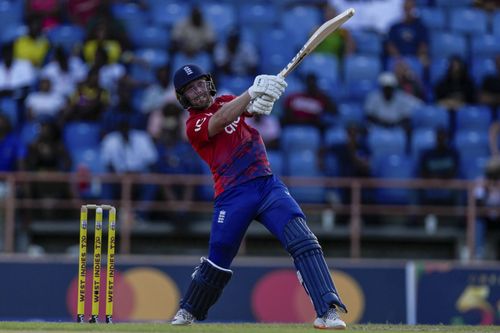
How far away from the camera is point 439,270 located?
50.1 feet

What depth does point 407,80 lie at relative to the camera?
58.5 feet

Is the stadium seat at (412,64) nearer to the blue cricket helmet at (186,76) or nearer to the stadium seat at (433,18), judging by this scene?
the stadium seat at (433,18)

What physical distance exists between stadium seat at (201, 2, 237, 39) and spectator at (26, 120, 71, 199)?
3.61 meters

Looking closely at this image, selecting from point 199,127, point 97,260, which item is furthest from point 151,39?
point 199,127

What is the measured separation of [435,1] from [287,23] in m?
2.65

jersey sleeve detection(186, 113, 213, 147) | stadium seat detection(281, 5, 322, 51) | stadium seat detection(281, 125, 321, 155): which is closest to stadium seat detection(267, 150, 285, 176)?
stadium seat detection(281, 125, 321, 155)

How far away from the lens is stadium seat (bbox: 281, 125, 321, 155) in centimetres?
1673

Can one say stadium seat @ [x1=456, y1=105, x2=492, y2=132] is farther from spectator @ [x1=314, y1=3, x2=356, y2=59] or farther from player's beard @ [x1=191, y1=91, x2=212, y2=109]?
player's beard @ [x1=191, y1=91, x2=212, y2=109]

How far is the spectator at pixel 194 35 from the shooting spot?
18.2 meters

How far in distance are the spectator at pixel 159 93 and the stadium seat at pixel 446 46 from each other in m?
4.34

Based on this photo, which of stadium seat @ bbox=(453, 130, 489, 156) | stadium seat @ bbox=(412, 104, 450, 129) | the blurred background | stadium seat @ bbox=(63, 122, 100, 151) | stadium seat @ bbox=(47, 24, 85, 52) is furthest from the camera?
stadium seat @ bbox=(47, 24, 85, 52)

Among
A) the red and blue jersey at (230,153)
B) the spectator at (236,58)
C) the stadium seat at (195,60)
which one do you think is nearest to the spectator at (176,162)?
the stadium seat at (195,60)

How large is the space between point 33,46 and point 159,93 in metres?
2.28

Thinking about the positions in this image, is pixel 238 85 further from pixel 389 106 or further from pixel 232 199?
pixel 232 199
